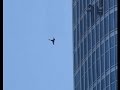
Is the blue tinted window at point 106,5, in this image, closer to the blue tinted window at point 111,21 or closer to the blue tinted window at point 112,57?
the blue tinted window at point 111,21

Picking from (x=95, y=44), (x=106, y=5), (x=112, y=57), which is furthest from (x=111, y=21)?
(x=95, y=44)

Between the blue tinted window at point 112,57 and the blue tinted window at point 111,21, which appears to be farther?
the blue tinted window at point 111,21

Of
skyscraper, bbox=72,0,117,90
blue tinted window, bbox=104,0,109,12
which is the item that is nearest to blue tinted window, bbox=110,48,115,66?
skyscraper, bbox=72,0,117,90

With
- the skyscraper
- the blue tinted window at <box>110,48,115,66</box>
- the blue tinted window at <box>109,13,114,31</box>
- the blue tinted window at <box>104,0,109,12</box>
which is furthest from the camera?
the blue tinted window at <box>104,0,109,12</box>

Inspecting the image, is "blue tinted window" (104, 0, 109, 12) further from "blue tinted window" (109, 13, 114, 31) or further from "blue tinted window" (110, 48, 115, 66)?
"blue tinted window" (110, 48, 115, 66)

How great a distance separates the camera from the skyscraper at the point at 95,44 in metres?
49.9

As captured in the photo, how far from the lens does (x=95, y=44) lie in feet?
186

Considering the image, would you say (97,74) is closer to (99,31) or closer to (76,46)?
(99,31)

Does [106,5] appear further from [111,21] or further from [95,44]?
[95,44]

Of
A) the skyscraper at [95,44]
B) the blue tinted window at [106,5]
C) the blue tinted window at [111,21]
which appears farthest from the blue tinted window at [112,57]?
the blue tinted window at [106,5]

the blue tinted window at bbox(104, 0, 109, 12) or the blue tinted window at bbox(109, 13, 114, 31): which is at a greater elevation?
the blue tinted window at bbox(104, 0, 109, 12)

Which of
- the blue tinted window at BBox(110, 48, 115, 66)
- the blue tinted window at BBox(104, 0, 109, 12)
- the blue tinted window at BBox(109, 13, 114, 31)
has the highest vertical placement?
the blue tinted window at BBox(104, 0, 109, 12)

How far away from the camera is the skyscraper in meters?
49.9

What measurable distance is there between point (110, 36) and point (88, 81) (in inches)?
416
